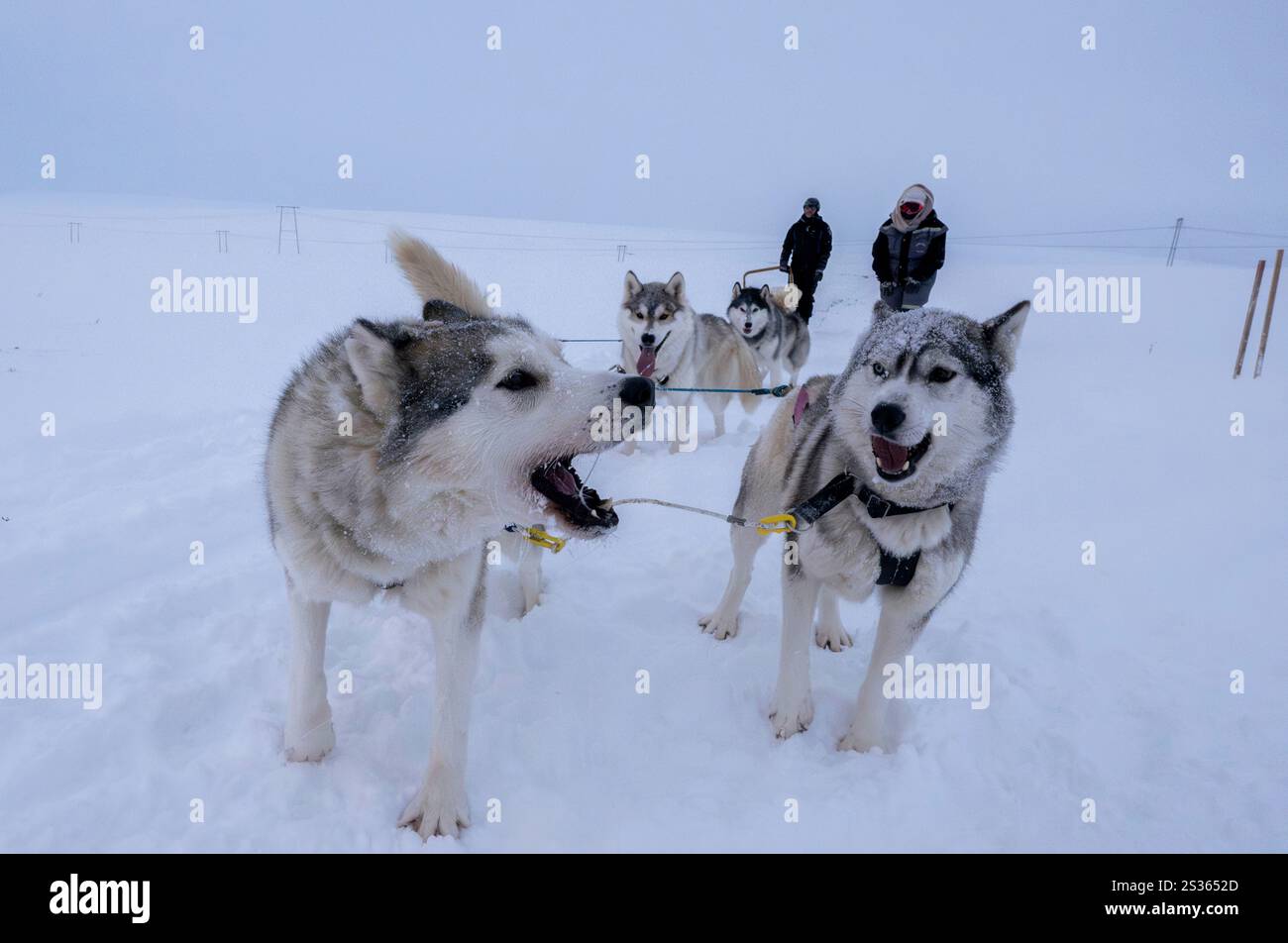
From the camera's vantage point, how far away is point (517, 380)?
6.45ft

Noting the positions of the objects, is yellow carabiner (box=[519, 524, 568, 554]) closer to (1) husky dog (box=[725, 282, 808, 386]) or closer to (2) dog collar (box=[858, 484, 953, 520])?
(2) dog collar (box=[858, 484, 953, 520])

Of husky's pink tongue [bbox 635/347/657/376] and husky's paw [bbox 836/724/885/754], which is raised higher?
husky's pink tongue [bbox 635/347/657/376]

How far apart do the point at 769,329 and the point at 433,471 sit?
790 centimetres

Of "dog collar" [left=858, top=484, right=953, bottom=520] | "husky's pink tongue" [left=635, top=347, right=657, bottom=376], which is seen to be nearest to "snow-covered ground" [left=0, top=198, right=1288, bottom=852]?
"dog collar" [left=858, top=484, right=953, bottom=520]

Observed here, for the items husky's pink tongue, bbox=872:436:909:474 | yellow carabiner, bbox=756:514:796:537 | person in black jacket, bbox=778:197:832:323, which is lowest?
yellow carabiner, bbox=756:514:796:537

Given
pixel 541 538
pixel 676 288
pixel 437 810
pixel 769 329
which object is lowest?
pixel 437 810

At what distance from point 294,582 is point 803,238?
9868mm

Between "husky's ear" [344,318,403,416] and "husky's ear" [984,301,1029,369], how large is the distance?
205 centimetres

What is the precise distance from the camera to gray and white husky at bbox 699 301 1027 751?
7.28ft

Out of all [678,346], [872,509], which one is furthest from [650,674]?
[678,346]

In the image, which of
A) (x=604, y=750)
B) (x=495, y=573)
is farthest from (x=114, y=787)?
(x=495, y=573)

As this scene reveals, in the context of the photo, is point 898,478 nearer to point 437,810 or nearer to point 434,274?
point 437,810

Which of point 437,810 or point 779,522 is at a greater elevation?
point 779,522

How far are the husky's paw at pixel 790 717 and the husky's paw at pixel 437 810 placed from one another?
127 cm
